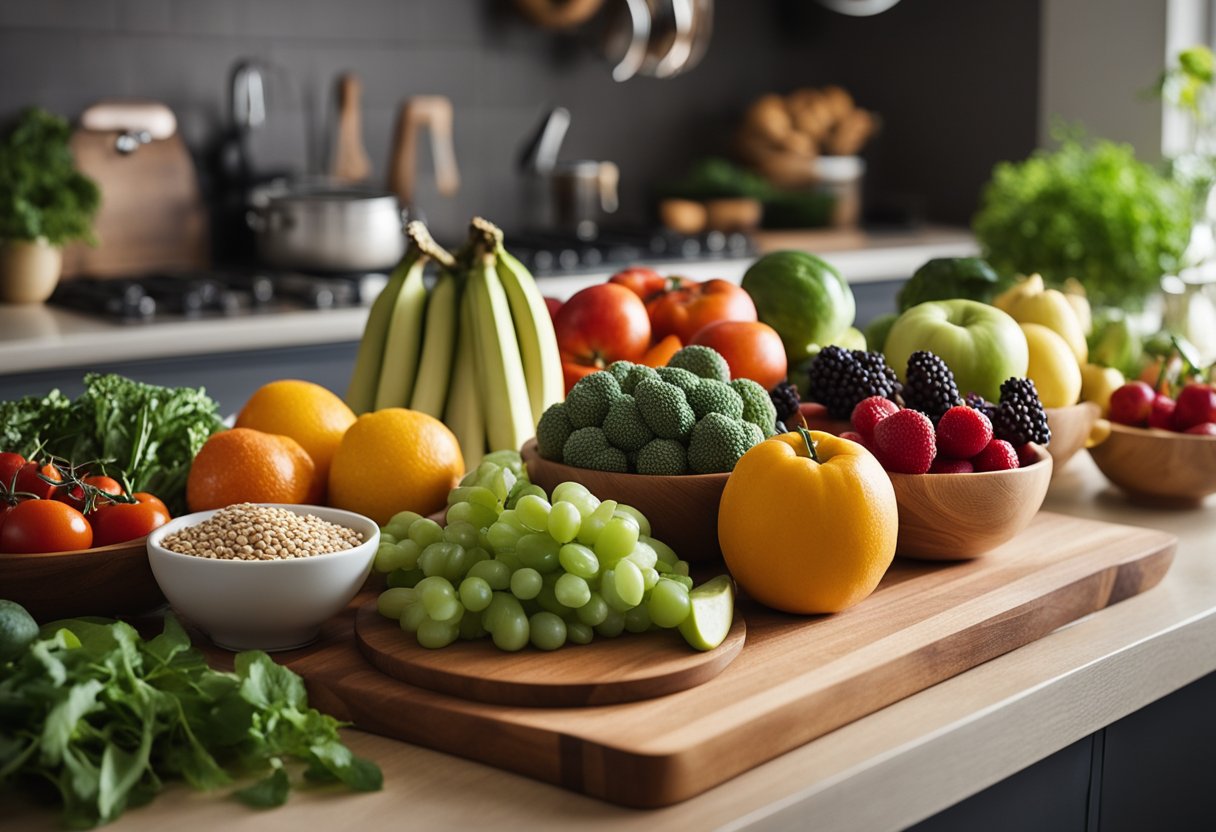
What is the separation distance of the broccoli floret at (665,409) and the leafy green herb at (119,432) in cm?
42

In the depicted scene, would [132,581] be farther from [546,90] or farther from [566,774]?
[546,90]

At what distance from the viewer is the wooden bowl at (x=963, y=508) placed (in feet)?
3.58

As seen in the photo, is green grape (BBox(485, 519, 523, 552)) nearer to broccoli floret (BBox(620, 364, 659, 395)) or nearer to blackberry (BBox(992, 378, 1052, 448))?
broccoli floret (BBox(620, 364, 659, 395))

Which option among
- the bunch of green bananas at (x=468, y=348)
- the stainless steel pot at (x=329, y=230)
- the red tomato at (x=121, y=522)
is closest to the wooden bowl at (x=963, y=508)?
the bunch of green bananas at (x=468, y=348)

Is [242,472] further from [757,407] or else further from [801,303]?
[801,303]

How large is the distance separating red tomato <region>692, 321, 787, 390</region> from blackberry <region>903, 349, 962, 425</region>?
17 cm

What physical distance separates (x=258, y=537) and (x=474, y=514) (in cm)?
16

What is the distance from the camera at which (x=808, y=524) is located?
0.96 meters

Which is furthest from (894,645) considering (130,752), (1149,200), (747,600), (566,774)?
(1149,200)

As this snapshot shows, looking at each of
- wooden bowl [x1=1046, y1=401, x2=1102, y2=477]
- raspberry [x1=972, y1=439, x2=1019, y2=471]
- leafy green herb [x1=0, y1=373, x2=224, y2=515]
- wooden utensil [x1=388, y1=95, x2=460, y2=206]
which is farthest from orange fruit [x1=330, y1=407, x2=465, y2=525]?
wooden utensil [x1=388, y1=95, x2=460, y2=206]

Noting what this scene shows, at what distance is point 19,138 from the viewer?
9.48 feet

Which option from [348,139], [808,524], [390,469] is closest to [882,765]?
[808,524]

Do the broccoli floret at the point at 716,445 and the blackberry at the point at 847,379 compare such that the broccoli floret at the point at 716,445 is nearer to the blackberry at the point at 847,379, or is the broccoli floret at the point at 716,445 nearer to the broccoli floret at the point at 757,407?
the broccoli floret at the point at 757,407

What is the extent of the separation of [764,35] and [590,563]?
3.95 metres
